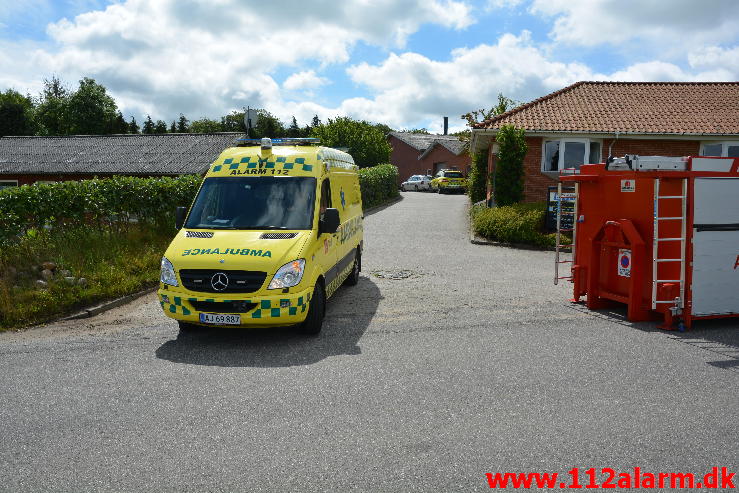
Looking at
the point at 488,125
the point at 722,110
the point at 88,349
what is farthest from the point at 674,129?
the point at 88,349

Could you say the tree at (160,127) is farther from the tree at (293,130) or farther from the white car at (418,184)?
the white car at (418,184)

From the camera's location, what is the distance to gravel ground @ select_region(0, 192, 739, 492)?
3914 millimetres

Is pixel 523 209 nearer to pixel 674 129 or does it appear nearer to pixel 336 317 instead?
pixel 674 129

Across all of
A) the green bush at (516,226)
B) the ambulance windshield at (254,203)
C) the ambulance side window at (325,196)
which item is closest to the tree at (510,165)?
the green bush at (516,226)

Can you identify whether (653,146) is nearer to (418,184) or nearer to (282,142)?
(282,142)

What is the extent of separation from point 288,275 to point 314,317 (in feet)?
2.52

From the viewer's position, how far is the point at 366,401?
5.04 meters

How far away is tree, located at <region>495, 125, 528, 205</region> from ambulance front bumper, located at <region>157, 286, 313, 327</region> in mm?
14064

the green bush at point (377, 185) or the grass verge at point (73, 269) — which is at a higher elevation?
the green bush at point (377, 185)

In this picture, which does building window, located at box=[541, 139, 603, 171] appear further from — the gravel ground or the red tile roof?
the gravel ground

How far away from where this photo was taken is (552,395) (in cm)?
516

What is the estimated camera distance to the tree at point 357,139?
47312 mm

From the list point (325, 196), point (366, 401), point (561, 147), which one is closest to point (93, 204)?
point (325, 196)

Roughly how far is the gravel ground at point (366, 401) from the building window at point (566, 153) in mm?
12823
